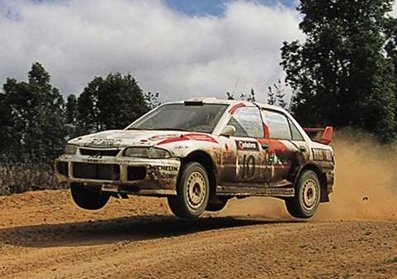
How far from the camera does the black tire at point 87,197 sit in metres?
10.6

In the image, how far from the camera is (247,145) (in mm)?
11102

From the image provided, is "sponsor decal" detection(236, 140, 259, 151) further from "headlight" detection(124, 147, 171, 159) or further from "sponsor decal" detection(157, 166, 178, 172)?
"headlight" detection(124, 147, 171, 159)

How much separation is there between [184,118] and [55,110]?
22011 millimetres

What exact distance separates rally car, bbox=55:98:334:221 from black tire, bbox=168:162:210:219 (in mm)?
13

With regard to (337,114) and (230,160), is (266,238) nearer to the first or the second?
(230,160)

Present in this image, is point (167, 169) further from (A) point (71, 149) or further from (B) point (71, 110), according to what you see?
(B) point (71, 110)

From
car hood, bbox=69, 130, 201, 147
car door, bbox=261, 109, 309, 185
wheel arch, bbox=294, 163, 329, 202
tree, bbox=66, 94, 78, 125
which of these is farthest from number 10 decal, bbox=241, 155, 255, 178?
tree, bbox=66, 94, 78, 125

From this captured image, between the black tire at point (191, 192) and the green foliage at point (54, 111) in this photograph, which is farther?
the green foliage at point (54, 111)

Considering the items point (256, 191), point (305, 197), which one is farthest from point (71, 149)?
point (305, 197)

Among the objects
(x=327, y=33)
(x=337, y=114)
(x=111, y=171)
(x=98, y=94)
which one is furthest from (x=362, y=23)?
(x=111, y=171)

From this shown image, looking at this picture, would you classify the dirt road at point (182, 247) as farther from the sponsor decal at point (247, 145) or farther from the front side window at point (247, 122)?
the front side window at point (247, 122)

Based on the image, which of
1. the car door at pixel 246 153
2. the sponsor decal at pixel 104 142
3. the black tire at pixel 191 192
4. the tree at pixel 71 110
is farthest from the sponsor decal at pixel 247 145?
the tree at pixel 71 110

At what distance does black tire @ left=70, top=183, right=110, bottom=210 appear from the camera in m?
10.6

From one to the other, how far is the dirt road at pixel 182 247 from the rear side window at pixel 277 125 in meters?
1.43
